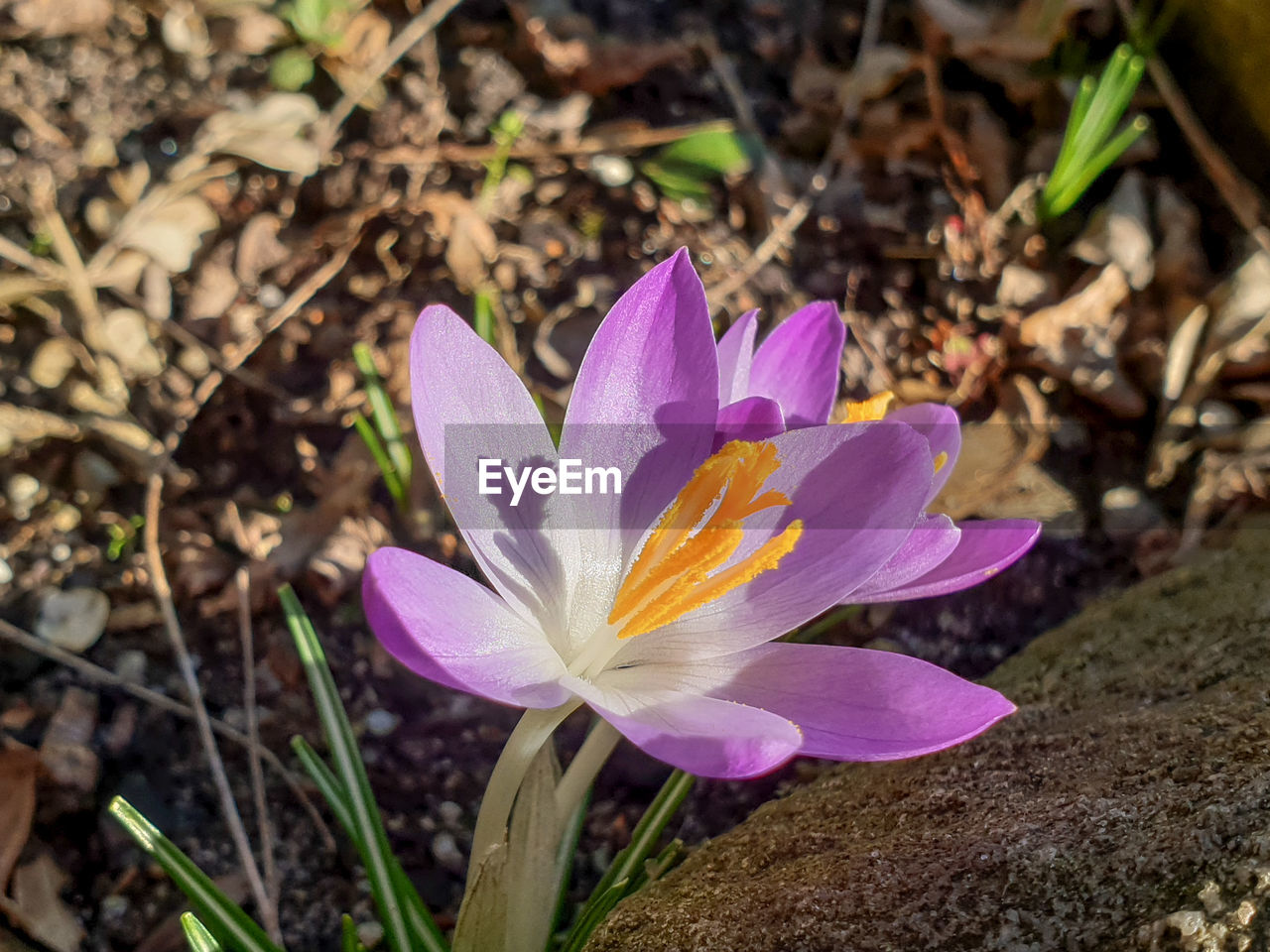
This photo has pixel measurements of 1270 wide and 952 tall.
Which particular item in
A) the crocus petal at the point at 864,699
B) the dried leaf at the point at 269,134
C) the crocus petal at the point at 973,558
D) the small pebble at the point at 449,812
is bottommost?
the small pebble at the point at 449,812

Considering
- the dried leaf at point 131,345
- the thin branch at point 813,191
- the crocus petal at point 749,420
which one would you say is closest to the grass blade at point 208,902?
the crocus petal at point 749,420

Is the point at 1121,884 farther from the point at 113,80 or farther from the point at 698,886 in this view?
the point at 113,80

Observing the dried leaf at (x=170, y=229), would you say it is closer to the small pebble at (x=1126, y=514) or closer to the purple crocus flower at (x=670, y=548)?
the purple crocus flower at (x=670, y=548)

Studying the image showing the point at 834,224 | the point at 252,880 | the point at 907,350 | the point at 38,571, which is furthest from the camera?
the point at 834,224

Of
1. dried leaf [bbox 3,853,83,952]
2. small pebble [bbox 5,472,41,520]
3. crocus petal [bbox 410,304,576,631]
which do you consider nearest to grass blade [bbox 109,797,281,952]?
dried leaf [bbox 3,853,83,952]

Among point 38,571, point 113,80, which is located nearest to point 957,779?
point 38,571

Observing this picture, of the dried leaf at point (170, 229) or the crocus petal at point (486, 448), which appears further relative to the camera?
the dried leaf at point (170, 229)

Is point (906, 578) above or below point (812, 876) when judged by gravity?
above

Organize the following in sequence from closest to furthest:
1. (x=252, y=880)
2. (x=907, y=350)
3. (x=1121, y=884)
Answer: (x=1121, y=884) < (x=252, y=880) < (x=907, y=350)

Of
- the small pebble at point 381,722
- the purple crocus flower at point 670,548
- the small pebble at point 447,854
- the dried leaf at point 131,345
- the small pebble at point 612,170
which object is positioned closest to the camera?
the purple crocus flower at point 670,548
